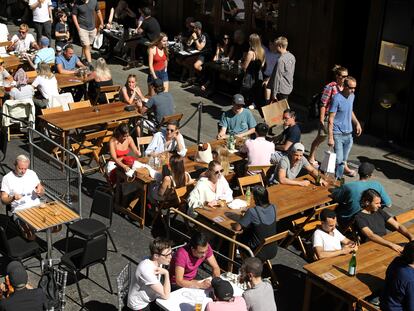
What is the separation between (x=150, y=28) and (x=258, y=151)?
7.96 m

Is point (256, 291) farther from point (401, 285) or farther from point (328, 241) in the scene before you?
point (328, 241)

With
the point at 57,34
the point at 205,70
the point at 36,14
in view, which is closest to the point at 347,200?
the point at 205,70

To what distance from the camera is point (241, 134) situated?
1245cm

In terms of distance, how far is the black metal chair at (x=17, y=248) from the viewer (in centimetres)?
884

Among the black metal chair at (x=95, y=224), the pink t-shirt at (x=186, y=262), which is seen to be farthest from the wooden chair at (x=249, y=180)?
the pink t-shirt at (x=186, y=262)

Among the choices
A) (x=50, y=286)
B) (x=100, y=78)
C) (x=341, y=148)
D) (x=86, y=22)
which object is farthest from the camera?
(x=86, y=22)

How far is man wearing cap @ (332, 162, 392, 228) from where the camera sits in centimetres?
977

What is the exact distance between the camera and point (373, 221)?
923 cm

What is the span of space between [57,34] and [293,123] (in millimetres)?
9427

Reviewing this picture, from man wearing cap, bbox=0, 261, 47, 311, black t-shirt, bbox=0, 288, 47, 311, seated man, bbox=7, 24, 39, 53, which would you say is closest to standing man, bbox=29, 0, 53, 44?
seated man, bbox=7, 24, 39, 53

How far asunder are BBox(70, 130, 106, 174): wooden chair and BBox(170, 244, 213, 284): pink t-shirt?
14.7ft

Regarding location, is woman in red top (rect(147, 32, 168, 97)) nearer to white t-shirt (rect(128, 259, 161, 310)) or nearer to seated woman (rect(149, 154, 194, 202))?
seated woman (rect(149, 154, 194, 202))

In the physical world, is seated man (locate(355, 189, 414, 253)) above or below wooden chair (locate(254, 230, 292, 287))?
above

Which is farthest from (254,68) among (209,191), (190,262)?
(190,262)
